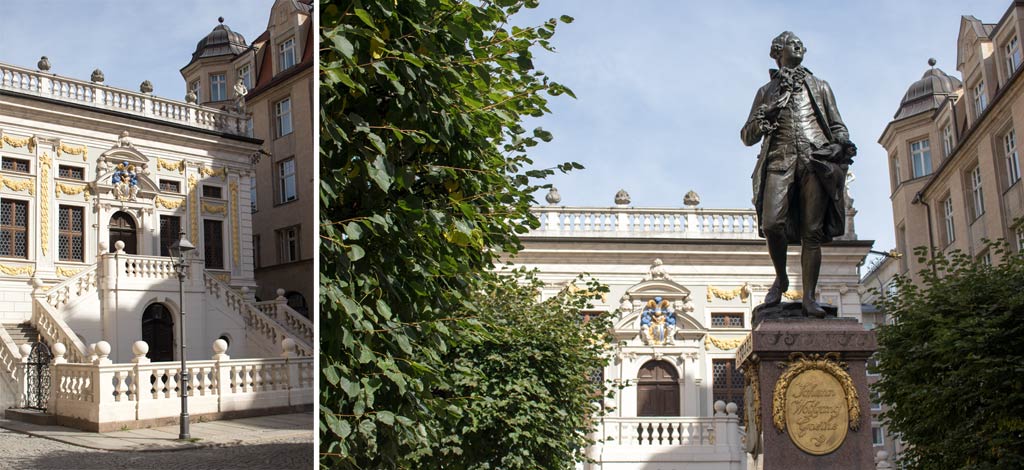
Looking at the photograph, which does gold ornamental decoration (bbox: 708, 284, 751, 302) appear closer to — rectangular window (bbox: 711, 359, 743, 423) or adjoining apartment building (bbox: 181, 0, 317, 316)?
rectangular window (bbox: 711, 359, 743, 423)

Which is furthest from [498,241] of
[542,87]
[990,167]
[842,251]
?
[842,251]

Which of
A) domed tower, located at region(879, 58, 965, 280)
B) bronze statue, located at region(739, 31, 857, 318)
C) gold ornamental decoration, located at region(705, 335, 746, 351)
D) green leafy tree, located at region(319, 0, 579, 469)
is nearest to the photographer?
green leafy tree, located at region(319, 0, 579, 469)

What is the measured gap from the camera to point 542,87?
8.44 meters

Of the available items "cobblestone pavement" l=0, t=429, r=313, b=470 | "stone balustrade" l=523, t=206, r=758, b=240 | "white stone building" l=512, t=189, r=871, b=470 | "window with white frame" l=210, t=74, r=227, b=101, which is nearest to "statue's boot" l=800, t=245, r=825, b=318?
"cobblestone pavement" l=0, t=429, r=313, b=470

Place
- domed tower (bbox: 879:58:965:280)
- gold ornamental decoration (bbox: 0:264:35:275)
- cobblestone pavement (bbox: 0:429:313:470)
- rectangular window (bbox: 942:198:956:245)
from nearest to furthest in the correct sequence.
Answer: cobblestone pavement (bbox: 0:429:313:470) → gold ornamental decoration (bbox: 0:264:35:275) → rectangular window (bbox: 942:198:956:245) → domed tower (bbox: 879:58:965:280)

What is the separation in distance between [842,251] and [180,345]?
97.3 feet

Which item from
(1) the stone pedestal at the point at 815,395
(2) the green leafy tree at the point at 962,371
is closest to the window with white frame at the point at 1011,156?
(2) the green leafy tree at the point at 962,371

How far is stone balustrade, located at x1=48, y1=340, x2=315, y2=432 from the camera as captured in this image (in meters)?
2.44

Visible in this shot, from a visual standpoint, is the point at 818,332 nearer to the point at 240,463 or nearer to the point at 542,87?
the point at 542,87

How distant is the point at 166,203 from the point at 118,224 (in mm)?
211

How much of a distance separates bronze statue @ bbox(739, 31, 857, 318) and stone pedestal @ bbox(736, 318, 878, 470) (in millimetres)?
343

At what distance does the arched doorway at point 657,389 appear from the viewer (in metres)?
28.9

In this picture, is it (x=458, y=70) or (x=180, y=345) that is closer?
(x=180, y=345)

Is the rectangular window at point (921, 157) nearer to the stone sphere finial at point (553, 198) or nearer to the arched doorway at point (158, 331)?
the stone sphere finial at point (553, 198)
